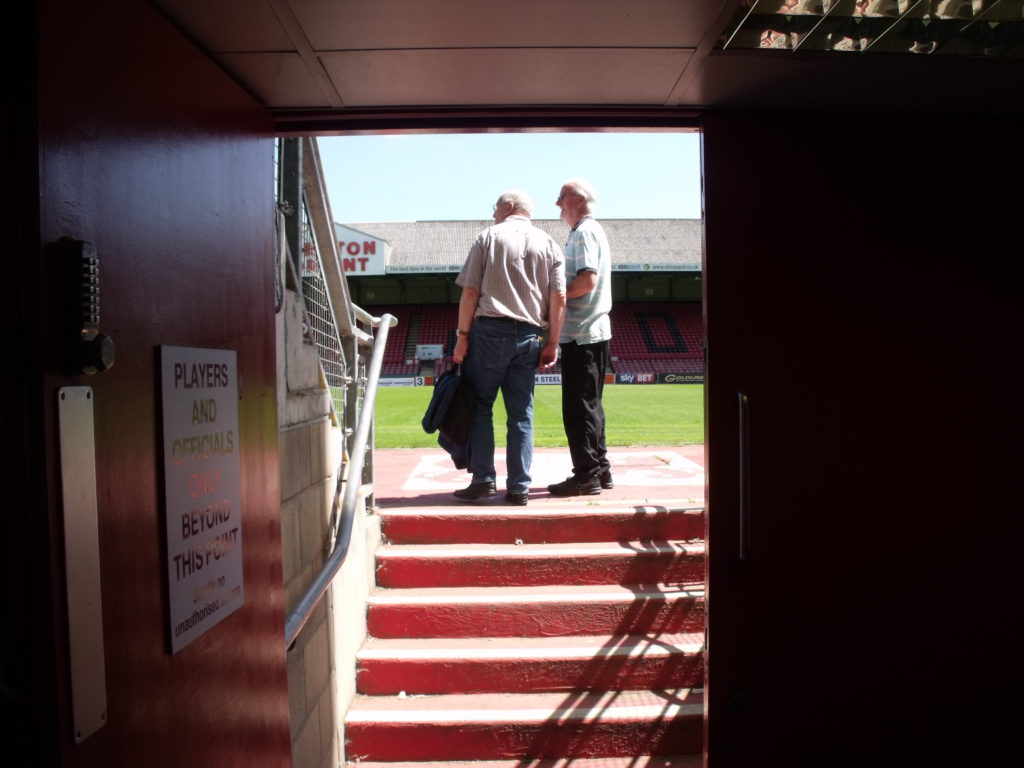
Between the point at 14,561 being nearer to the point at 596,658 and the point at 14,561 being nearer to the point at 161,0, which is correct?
the point at 161,0

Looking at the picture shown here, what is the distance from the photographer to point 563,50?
2.07 meters

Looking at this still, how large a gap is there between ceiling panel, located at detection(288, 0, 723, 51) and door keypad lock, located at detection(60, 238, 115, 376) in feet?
2.78

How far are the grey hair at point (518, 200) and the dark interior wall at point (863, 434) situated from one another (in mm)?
2330

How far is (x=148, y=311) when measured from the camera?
1552 mm

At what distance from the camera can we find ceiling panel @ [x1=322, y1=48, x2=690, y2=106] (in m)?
2.10

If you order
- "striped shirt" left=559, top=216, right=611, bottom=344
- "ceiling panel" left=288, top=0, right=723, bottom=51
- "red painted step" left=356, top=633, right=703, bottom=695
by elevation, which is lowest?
"red painted step" left=356, top=633, right=703, bottom=695

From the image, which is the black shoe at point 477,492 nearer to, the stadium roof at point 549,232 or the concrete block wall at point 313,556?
the concrete block wall at point 313,556

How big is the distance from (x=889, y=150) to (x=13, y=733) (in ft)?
8.92

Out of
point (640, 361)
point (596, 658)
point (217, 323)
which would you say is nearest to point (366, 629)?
point (596, 658)

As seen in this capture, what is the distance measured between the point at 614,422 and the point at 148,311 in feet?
32.7

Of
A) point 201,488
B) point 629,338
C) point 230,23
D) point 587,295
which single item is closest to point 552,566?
point 587,295

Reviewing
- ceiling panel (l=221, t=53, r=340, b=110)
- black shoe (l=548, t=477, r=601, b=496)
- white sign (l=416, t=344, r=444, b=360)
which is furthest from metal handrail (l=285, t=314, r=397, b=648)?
white sign (l=416, t=344, r=444, b=360)

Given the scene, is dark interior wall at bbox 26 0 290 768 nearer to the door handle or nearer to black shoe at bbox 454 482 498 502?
the door handle

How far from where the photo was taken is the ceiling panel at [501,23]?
1.83 meters
